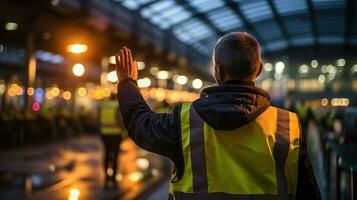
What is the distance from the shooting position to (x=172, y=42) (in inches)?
1779

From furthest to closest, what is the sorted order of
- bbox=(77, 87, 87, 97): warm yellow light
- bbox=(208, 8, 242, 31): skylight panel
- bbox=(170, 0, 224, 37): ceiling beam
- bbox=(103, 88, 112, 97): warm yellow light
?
bbox=(77, 87, 87, 97): warm yellow light → bbox=(208, 8, 242, 31): skylight panel → bbox=(170, 0, 224, 37): ceiling beam → bbox=(103, 88, 112, 97): warm yellow light

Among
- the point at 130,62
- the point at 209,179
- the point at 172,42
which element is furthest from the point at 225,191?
the point at 172,42

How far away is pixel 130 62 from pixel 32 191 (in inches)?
306

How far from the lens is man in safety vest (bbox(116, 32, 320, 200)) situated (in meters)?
2.26

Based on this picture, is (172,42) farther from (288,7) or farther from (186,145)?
(186,145)

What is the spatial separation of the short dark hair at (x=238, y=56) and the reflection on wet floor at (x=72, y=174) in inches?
285

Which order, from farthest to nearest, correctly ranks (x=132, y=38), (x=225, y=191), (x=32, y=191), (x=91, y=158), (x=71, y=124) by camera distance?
(x=71, y=124), (x=132, y=38), (x=91, y=158), (x=32, y=191), (x=225, y=191)

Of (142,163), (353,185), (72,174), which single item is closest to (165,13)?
(142,163)

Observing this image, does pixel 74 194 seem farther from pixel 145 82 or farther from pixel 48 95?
pixel 48 95

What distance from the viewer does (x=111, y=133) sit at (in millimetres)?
11102

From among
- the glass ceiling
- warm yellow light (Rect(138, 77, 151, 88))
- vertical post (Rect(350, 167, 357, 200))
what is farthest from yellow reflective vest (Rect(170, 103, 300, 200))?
the glass ceiling

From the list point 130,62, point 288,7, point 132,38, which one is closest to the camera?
point 130,62

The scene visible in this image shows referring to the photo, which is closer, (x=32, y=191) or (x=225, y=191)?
(x=225, y=191)

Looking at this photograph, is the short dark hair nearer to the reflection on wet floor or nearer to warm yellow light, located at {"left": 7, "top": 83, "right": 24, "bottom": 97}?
the reflection on wet floor
